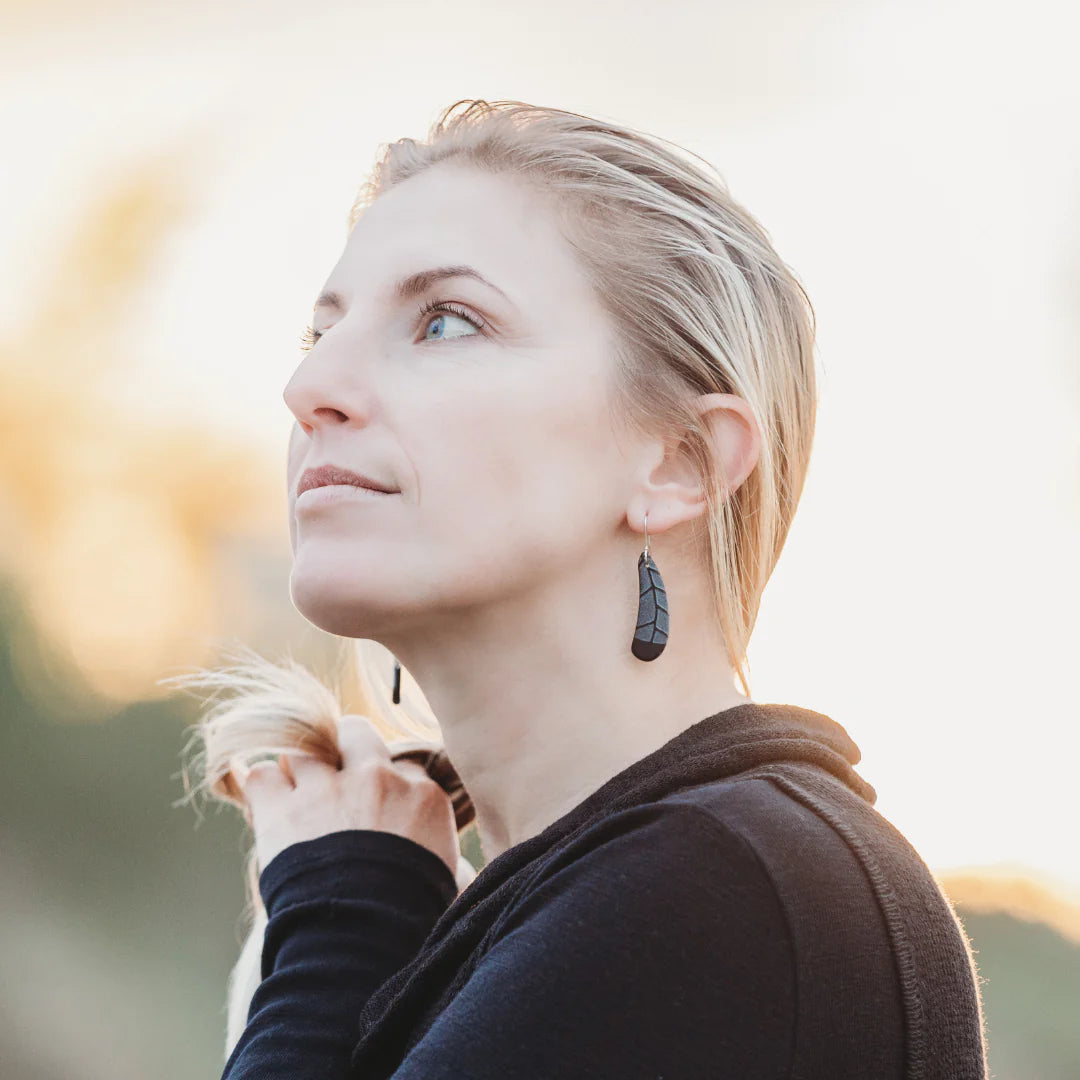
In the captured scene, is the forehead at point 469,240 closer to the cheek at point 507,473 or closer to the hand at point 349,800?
the cheek at point 507,473

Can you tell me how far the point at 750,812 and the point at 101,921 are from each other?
3.20m

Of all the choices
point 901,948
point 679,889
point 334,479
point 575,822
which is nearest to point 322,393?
point 334,479

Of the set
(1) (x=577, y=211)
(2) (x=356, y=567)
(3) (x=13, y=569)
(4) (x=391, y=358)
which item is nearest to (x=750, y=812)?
(2) (x=356, y=567)

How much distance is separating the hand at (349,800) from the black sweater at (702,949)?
0.33m

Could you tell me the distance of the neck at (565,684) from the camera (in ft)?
3.79

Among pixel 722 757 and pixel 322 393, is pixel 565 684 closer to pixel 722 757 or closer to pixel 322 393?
pixel 722 757

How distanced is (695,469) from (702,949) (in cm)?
60

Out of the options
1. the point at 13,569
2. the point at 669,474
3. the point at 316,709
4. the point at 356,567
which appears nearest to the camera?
the point at 356,567

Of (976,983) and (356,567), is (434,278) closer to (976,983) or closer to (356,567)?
(356,567)

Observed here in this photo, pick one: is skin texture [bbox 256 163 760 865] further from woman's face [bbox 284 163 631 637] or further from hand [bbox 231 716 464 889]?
hand [bbox 231 716 464 889]

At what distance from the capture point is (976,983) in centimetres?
92

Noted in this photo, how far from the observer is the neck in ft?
3.79

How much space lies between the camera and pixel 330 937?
1168 millimetres

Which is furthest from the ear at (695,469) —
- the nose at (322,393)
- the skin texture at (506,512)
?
the nose at (322,393)
